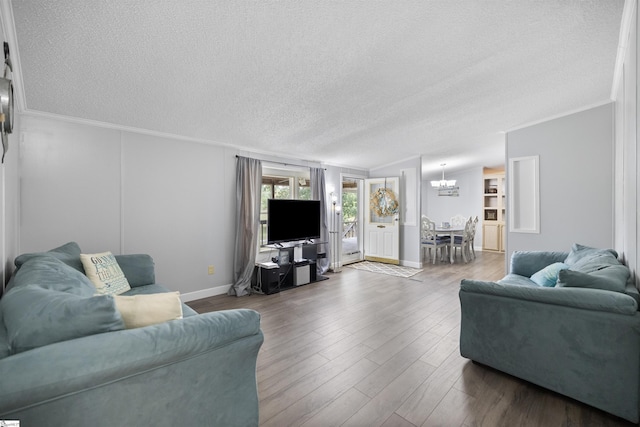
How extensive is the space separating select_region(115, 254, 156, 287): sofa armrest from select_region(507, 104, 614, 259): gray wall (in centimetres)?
564

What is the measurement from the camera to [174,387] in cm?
Result: 123

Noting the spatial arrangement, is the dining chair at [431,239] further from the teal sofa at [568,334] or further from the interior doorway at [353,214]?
the teal sofa at [568,334]

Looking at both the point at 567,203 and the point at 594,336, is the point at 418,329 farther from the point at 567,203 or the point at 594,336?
the point at 567,203

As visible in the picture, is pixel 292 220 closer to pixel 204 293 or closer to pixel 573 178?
pixel 204 293

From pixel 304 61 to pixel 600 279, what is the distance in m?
2.78

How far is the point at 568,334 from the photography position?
1869 millimetres

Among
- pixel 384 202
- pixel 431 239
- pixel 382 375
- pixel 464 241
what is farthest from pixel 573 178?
pixel 382 375

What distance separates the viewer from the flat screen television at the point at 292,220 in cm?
468

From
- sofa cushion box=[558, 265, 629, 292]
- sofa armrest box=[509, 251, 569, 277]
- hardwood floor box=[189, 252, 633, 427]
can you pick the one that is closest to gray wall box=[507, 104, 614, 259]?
sofa armrest box=[509, 251, 569, 277]

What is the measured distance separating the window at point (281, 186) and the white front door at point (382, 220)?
1965 millimetres

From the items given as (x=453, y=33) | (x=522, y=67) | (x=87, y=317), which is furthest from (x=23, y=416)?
(x=522, y=67)

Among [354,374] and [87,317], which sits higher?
[87,317]

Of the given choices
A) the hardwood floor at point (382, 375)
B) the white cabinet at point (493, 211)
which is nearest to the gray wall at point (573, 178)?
the hardwood floor at point (382, 375)

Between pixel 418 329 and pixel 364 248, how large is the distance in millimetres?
4031
